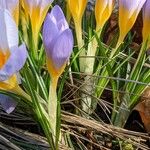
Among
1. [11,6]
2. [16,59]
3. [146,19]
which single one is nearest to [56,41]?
[16,59]

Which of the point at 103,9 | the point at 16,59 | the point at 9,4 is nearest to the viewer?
the point at 16,59

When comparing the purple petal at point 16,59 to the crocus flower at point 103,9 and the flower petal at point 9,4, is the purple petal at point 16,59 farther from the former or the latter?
the crocus flower at point 103,9

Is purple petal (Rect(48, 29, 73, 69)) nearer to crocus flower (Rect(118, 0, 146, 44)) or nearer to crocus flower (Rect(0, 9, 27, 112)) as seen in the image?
crocus flower (Rect(0, 9, 27, 112))

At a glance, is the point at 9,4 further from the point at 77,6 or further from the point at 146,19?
the point at 146,19

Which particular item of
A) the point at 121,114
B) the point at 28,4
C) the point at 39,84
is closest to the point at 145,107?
the point at 121,114

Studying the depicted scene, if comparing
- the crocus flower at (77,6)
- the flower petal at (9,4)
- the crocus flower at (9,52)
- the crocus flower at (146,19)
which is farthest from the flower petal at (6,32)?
the crocus flower at (146,19)

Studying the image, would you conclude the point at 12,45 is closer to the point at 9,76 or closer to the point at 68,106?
the point at 9,76
